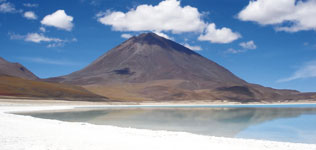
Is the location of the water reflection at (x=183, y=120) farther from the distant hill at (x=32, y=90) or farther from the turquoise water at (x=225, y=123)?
the distant hill at (x=32, y=90)

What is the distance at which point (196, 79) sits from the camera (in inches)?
7328

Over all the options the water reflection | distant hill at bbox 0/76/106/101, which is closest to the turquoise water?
the water reflection

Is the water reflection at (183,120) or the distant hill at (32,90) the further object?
the distant hill at (32,90)

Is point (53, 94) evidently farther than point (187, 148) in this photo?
Yes

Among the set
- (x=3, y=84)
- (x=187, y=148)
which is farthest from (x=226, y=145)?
(x=3, y=84)

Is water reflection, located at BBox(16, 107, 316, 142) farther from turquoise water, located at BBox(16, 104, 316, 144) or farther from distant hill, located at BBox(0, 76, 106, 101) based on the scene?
distant hill, located at BBox(0, 76, 106, 101)

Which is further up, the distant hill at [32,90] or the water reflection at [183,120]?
the distant hill at [32,90]

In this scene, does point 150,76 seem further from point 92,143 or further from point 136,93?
point 92,143

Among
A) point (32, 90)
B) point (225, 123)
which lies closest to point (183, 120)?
point (225, 123)

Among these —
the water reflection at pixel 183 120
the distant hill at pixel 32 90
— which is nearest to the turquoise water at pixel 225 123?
the water reflection at pixel 183 120

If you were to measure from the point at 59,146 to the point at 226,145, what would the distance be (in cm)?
670

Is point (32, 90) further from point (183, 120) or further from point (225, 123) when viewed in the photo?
point (225, 123)

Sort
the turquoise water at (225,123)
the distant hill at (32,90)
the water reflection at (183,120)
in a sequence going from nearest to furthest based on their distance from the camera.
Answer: the turquoise water at (225,123) → the water reflection at (183,120) → the distant hill at (32,90)

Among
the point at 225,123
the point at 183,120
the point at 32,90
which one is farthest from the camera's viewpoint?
the point at 32,90
